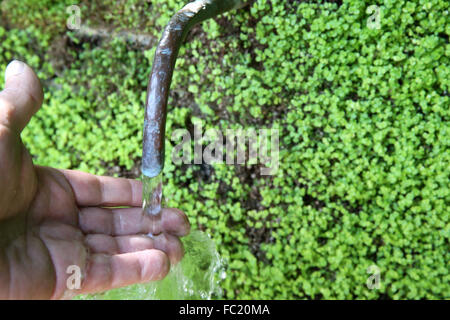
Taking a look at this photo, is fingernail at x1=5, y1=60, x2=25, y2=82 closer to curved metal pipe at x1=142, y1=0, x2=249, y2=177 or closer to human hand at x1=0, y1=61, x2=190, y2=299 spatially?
human hand at x1=0, y1=61, x2=190, y2=299

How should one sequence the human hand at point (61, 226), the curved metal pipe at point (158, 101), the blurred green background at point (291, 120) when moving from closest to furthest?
1. the human hand at point (61, 226)
2. the curved metal pipe at point (158, 101)
3. the blurred green background at point (291, 120)

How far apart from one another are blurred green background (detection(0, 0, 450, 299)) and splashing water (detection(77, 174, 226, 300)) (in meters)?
0.14

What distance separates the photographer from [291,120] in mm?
2996

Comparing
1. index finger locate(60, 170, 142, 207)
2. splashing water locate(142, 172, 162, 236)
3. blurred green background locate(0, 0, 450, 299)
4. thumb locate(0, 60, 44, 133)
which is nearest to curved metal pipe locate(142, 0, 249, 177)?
splashing water locate(142, 172, 162, 236)

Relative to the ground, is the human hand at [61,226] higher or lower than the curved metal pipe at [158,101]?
lower

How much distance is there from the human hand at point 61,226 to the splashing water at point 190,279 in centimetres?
57

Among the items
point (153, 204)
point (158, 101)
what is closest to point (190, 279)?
point (153, 204)

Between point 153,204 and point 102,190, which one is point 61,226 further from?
point 153,204

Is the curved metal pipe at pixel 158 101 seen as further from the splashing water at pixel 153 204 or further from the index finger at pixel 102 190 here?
the index finger at pixel 102 190

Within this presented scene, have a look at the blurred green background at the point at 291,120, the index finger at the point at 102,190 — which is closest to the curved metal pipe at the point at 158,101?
the index finger at the point at 102,190

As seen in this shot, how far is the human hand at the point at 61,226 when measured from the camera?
1846 millimetres

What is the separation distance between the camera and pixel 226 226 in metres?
3.28

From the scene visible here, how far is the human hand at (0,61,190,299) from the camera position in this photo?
185 centimetres

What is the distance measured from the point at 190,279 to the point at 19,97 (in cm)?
184
